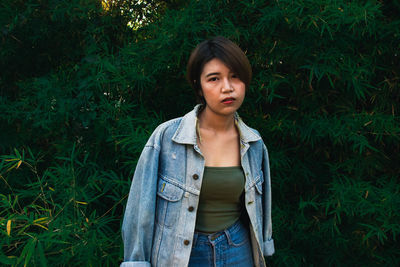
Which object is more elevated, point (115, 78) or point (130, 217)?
point (115, 78)

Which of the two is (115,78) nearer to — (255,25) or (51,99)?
(51,99)

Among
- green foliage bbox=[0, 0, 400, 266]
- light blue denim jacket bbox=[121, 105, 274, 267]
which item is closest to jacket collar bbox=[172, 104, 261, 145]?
light blue denim jacket bbox=[121, 105, 274, 267]

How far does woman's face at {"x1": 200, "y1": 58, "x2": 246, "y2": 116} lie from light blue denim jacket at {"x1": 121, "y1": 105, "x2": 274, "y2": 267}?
0.13 metres

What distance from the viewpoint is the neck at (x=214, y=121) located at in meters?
1.37

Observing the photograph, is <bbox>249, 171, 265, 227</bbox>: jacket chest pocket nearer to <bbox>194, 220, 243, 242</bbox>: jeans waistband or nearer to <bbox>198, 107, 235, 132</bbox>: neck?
<bbox>194, 220, 243, 242</bbox>: jeans waistband

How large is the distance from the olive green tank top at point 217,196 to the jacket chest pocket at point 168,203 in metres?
0.09

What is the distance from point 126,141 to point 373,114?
143 centimetres

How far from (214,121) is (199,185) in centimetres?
27

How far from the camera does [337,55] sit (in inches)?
74.4

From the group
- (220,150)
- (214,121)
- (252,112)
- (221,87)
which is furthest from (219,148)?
(252,112)

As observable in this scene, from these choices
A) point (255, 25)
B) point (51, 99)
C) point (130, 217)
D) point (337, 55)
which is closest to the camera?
point (130, 217)

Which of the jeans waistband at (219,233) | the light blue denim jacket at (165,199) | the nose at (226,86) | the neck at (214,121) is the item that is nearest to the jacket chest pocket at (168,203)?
the light blue denim jacket at (165,199)

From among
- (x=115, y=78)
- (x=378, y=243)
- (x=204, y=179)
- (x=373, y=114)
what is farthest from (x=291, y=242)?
(x=115, y=78)

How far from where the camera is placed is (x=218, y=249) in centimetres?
129
